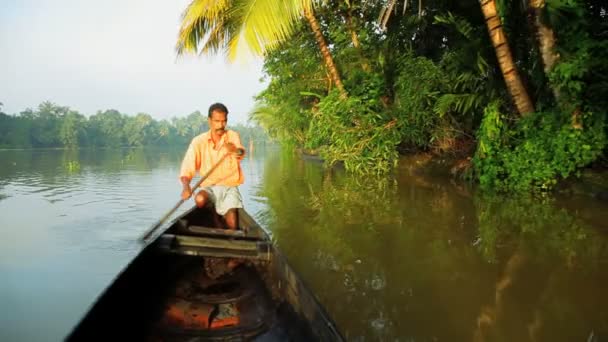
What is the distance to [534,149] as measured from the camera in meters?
7.04

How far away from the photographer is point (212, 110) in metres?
3.84

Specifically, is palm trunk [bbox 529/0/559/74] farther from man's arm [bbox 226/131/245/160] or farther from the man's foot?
the man's foot

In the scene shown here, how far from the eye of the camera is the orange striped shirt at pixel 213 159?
157 inches

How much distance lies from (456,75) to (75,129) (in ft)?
221

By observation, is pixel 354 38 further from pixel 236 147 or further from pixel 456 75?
pixel 236 147

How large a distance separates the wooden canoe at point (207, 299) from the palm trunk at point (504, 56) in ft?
19.3

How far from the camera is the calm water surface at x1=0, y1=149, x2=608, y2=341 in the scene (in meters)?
2.97

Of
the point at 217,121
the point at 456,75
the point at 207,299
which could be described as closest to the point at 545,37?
the point at 456,75

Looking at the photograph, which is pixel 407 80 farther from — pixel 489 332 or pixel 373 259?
pixel 489 332

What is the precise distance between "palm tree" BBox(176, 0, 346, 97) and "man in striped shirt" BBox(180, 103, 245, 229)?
122 inches

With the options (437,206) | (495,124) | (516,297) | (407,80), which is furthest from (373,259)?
(407,80)

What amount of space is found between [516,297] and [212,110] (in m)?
3.48

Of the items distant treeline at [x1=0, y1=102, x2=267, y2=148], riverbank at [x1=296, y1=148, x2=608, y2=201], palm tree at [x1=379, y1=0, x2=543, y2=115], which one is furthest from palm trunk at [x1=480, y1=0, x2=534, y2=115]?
distant treeline at [x1=0, y1=102, x2=267, y2=148]

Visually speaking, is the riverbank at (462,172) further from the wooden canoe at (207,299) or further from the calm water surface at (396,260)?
the wooden canoe at (207,299)
